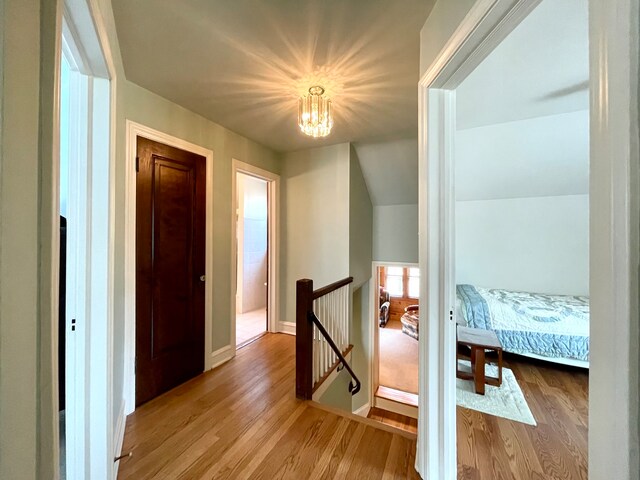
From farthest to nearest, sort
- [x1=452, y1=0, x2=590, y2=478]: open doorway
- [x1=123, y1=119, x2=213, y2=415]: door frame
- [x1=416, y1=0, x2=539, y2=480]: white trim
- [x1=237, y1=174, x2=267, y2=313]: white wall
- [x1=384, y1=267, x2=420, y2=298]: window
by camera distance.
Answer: [x1=384, y1=267, x2=420, y2=298]: window < [x1=237, y1=174, x2=267, y2=313]: white wall < [x1=123, y1=119, x2=213, y2=415]: door frame < [x1=452, y1=0, x2=590, y2=478]: open doorway < [x1=416, y1=0, x2=539, y2=480]: white trim

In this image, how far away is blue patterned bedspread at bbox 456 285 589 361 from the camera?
2611mm

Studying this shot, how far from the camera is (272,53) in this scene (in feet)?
5.26

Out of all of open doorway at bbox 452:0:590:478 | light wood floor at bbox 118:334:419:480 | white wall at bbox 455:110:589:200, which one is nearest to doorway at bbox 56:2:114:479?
light wood floor at bbox 118:334:419:480

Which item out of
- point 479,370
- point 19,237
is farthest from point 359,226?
point 19,237

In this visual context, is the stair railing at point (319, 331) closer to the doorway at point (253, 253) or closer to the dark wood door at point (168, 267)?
the doorway at point (253, 253)

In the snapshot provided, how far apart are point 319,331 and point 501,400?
168 cm

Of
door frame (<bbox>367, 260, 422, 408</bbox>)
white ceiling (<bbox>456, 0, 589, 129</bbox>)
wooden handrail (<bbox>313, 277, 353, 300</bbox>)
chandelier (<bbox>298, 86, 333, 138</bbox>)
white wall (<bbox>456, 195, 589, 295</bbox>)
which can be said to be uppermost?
white ceiling (<bbox>456, 0, 589, 129</bbox>)

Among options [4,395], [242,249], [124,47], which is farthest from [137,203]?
[242,249]

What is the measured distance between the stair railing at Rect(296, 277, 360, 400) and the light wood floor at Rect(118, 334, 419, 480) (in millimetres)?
258

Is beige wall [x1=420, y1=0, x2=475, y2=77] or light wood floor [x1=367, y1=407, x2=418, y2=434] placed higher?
beige wall [x1=420, y1=0, x2=475, y2=77]

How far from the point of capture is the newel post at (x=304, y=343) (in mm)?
2127

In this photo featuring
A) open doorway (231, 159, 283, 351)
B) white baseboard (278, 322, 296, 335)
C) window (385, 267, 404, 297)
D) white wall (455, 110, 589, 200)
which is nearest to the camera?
white wall (455, 110, 589, 200)

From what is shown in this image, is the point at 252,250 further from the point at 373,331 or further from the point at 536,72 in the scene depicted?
the point at 536,72

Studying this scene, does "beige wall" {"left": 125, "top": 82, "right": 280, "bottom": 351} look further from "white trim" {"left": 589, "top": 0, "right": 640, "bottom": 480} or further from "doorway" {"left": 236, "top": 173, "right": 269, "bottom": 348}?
"white trim" {"left": 589, "top": 0, "right": 640, "bottom": 480}
